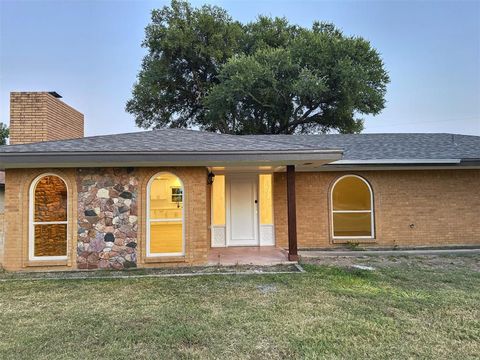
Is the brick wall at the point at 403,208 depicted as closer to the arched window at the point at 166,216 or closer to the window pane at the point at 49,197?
the arched window at the point at 166,216

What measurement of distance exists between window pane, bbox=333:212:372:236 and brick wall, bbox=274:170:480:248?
0.28m

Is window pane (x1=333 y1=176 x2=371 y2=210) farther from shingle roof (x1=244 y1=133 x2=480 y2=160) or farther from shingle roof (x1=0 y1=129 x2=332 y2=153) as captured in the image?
shingle roof (x1=0 y1=129 x2=332 y2=153)

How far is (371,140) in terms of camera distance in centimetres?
1229

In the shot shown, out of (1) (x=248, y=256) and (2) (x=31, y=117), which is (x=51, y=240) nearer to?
(1) (x=248, y=256)

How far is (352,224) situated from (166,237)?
18.9 ft

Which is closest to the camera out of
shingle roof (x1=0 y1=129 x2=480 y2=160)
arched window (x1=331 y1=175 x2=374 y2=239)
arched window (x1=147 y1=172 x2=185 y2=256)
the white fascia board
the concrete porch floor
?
shingle roof (x1=0 y1=129 x2=480 y2=160)

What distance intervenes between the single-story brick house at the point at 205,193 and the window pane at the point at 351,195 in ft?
0.10

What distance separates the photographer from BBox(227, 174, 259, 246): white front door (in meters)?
10.3

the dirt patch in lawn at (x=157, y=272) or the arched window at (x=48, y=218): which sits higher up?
the arched window at (x=48, y=218)

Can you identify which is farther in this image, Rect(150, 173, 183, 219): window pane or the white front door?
the white front door

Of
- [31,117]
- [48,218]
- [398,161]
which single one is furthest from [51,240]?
[398,161]

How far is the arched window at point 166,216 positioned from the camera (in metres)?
7.71

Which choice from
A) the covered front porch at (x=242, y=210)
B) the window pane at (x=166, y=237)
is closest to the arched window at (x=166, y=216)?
the window pane at (x=166, y=237)

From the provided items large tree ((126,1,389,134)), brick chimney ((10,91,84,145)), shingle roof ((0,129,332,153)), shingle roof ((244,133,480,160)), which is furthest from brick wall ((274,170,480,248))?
large tree ((126,1,389,134))
